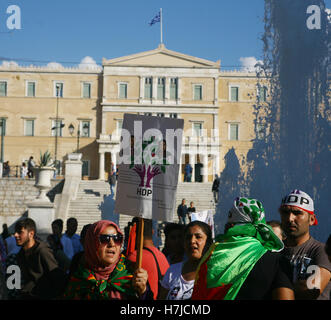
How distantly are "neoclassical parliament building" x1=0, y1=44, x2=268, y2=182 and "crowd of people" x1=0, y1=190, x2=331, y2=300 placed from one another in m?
40.8

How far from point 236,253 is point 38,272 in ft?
7.43

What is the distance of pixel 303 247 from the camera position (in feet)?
12.5

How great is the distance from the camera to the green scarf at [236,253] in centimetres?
284

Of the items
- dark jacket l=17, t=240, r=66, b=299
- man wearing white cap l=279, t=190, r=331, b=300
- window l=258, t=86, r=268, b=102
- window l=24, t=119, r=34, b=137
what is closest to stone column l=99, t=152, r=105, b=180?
window l=24, t=119, r=34, b=137

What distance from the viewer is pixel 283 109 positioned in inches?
607

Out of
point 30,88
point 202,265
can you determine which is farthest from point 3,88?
point 202,265

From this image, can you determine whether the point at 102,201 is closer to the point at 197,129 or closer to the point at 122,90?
the point at 197,129

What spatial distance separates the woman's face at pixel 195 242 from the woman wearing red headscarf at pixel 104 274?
0.54 metres

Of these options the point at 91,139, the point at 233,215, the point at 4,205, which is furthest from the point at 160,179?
the point at 91,139

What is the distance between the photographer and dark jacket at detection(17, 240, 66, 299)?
4212 mm

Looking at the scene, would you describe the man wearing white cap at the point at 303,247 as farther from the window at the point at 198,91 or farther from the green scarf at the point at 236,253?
the window at the point at 198,91

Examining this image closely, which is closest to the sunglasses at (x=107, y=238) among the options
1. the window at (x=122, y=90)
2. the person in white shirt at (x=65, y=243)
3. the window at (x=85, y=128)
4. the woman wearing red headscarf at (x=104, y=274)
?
the woman wearing red headscarf at (x=104, y=274)

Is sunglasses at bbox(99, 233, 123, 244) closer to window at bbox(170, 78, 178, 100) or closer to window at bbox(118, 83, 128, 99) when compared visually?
window at bbox(118, 83, 128, 99)

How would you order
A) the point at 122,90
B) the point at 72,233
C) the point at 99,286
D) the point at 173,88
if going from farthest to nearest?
the point at 173,88, the point at 122,90, the point at 72,233, the point at 99,286
